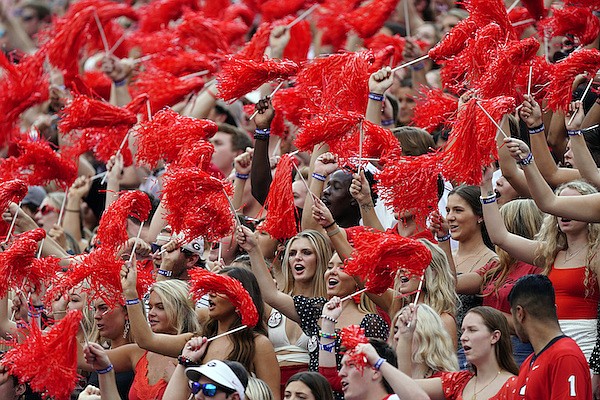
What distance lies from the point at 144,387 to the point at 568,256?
2.57m

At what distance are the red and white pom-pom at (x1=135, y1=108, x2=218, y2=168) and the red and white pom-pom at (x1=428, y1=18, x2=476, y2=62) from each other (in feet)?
4.89

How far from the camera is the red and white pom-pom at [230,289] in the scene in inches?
285

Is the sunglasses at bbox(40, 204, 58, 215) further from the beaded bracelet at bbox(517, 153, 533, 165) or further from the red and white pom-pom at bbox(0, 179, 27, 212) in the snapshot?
the beaded bracelet at bbox(517, 153, 533, 165)

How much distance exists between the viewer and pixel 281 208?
25.6ft

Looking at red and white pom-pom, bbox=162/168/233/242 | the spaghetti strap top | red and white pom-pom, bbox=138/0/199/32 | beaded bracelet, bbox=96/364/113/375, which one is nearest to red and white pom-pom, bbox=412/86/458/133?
red and white pom-pom, bbox=162/168/233/242

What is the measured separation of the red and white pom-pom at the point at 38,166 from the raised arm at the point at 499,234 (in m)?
3.51

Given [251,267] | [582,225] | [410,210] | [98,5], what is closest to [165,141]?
[251,267]

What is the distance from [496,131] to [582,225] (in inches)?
26.6

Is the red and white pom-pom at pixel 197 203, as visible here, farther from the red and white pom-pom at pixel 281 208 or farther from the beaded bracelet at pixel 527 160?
the beaded bracelet at pixel 527 160

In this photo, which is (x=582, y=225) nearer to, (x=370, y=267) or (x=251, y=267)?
(x=370, y=267)

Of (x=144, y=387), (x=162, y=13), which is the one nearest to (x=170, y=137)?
(x=144, y=387)

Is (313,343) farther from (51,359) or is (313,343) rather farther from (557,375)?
(557,375)

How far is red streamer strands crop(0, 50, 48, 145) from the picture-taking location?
34.9 feet

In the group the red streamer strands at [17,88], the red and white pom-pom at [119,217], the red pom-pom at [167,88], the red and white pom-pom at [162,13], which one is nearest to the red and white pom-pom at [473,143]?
the red and white pom-pom at [119,217]
